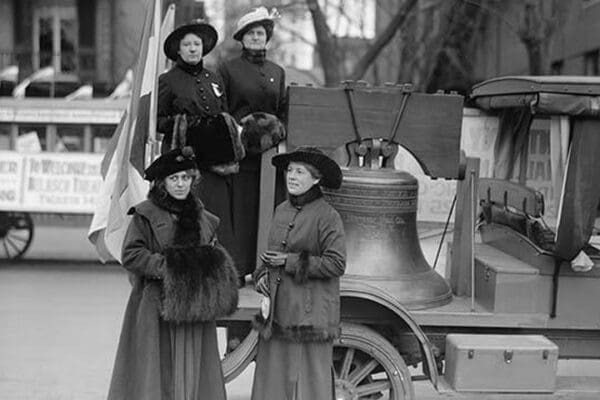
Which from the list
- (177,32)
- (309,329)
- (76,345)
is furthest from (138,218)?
(76,345)

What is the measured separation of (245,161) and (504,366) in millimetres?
2193

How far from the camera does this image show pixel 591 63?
17812mm

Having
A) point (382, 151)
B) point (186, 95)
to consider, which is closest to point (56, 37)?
point (186, 95)

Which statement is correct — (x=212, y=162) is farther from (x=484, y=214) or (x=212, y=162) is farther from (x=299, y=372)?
(x=484, y=214)

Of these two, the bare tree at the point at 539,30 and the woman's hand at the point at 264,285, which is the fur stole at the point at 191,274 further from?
the bare tree at the point at 539,30

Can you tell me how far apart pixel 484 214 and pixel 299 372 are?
235 cm

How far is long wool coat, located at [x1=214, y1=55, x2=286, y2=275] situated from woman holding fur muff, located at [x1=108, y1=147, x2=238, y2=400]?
99 centimetres

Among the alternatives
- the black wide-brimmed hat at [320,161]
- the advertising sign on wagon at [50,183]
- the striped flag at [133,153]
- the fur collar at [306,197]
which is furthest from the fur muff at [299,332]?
the advertising sign on wagon at [50,183]

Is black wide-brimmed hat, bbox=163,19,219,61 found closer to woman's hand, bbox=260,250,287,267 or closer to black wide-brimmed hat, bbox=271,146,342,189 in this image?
black wide-brimmed hat, bbox=271,146,342,189

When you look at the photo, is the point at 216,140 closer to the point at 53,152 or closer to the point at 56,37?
the point at 53,152

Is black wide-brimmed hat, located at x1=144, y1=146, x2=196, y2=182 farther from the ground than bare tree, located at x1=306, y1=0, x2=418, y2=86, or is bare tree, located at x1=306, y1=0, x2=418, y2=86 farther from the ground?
bare tree, located at x1=306, y1=0, x2=418, y2=86

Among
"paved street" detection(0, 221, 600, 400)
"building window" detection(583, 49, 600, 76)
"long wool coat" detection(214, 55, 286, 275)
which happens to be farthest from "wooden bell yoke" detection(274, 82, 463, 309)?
"building window" detection(583, 49, 600, 76)

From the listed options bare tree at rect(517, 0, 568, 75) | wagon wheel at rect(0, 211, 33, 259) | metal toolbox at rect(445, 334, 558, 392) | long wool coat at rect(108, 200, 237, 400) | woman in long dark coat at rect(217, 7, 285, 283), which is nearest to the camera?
long wool coat at rect(108, 200, 237, 400)

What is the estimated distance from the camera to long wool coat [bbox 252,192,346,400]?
16.2 ft
